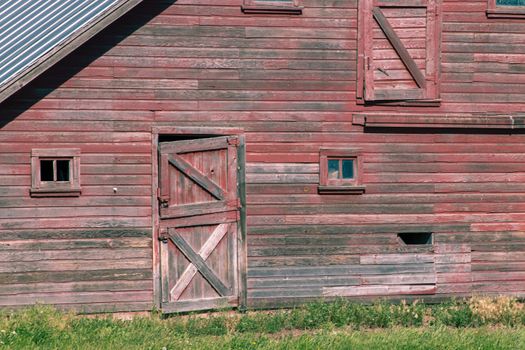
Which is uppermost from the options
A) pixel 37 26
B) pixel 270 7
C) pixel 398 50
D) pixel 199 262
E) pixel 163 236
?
pixel 270 7

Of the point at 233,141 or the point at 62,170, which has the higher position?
the point at 233,141

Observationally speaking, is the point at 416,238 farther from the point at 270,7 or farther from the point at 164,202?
the point at 270,7

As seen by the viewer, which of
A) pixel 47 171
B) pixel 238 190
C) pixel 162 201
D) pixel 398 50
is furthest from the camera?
pixel 398 50

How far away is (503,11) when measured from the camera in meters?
14.0

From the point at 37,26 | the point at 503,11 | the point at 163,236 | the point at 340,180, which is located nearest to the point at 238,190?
the point at 163,236

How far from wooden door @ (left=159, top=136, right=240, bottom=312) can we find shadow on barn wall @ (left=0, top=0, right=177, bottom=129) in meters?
1.65

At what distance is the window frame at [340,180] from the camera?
44.8 ft

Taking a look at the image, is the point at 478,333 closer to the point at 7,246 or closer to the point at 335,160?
the point at 335,160

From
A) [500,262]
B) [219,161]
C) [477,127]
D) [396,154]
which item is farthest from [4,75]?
[500,262]

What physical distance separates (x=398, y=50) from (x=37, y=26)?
5.31 m

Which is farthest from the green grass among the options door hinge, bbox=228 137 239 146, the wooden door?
door hinge, bbox=228 137 239 146

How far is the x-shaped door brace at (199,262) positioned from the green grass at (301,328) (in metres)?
0.41

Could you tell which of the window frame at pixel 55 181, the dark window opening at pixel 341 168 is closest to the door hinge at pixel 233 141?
the dark window opening at pixel 341 168

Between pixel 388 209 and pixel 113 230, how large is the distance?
416 cm
